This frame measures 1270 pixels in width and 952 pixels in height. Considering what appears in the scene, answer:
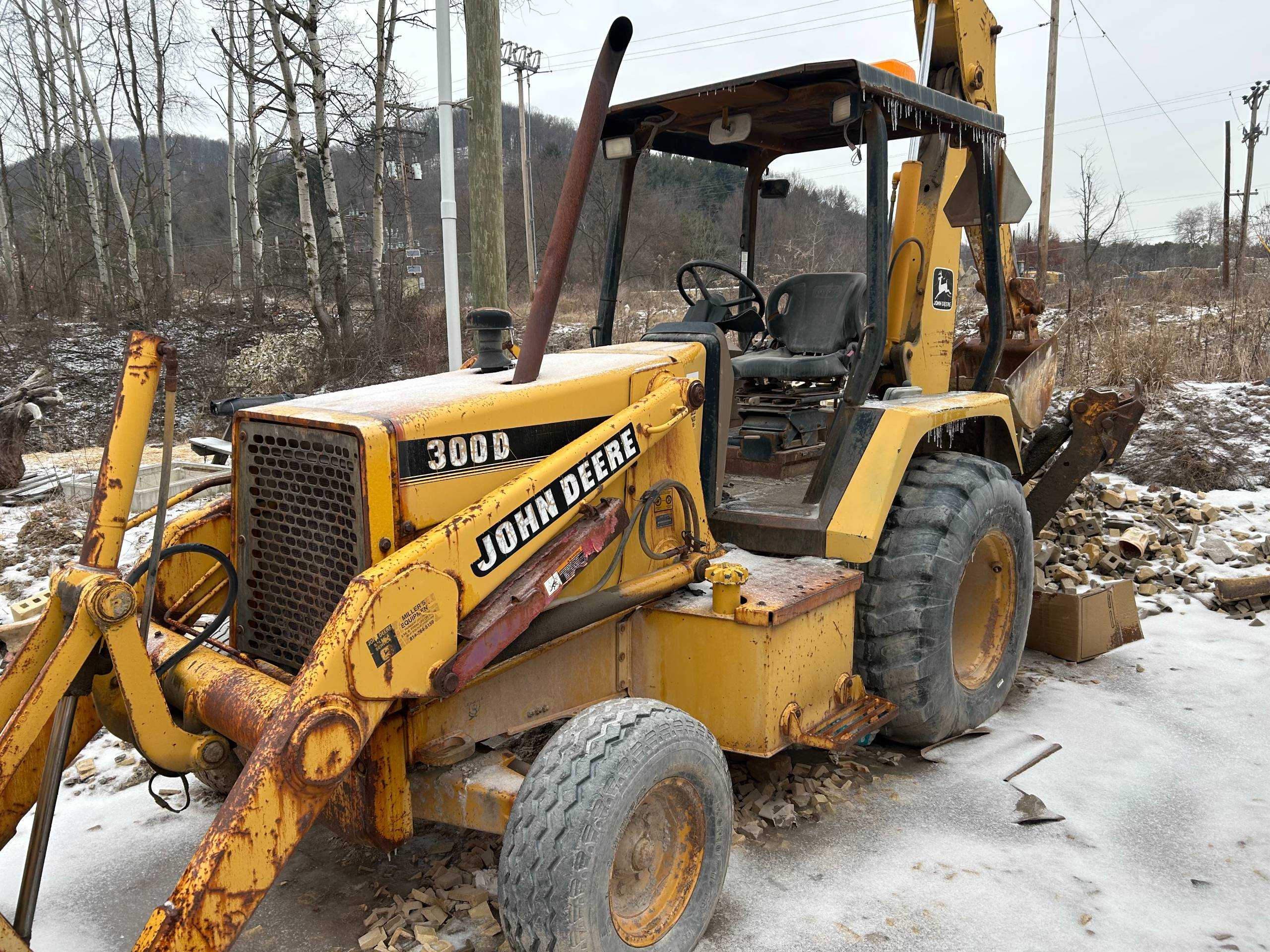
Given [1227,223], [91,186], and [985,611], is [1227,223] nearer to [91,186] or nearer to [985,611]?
[985,611]

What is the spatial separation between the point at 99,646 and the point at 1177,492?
7.29 meters

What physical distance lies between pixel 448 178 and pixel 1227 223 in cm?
1791

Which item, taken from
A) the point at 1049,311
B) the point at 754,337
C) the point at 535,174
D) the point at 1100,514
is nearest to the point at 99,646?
the point at 754,337

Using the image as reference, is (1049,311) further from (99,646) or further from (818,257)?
(99,646)

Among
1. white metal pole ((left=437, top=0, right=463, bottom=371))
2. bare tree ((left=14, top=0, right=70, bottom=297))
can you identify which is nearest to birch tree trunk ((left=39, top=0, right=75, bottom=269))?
bare tree ((left=14, top=0, right=70, bottom=297))

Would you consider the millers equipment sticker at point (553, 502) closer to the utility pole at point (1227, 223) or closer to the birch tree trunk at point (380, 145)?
the birch tree trunk at point (380, 145)

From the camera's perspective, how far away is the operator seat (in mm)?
4289

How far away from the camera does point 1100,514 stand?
6.97 metres

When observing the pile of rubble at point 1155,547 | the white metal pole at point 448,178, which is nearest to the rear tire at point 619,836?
the pile of rubble at point 1155,547

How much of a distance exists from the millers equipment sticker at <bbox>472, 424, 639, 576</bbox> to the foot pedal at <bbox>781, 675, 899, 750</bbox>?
104 cm

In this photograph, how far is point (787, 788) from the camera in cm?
366

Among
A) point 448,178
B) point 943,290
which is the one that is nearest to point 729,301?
point 943,290

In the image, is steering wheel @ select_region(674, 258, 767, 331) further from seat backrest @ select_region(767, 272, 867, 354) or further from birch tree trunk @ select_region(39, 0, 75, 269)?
birch tree trunk @ select_region(39, 0, 75, 269)

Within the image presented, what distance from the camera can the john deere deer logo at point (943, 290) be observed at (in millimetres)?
4438
